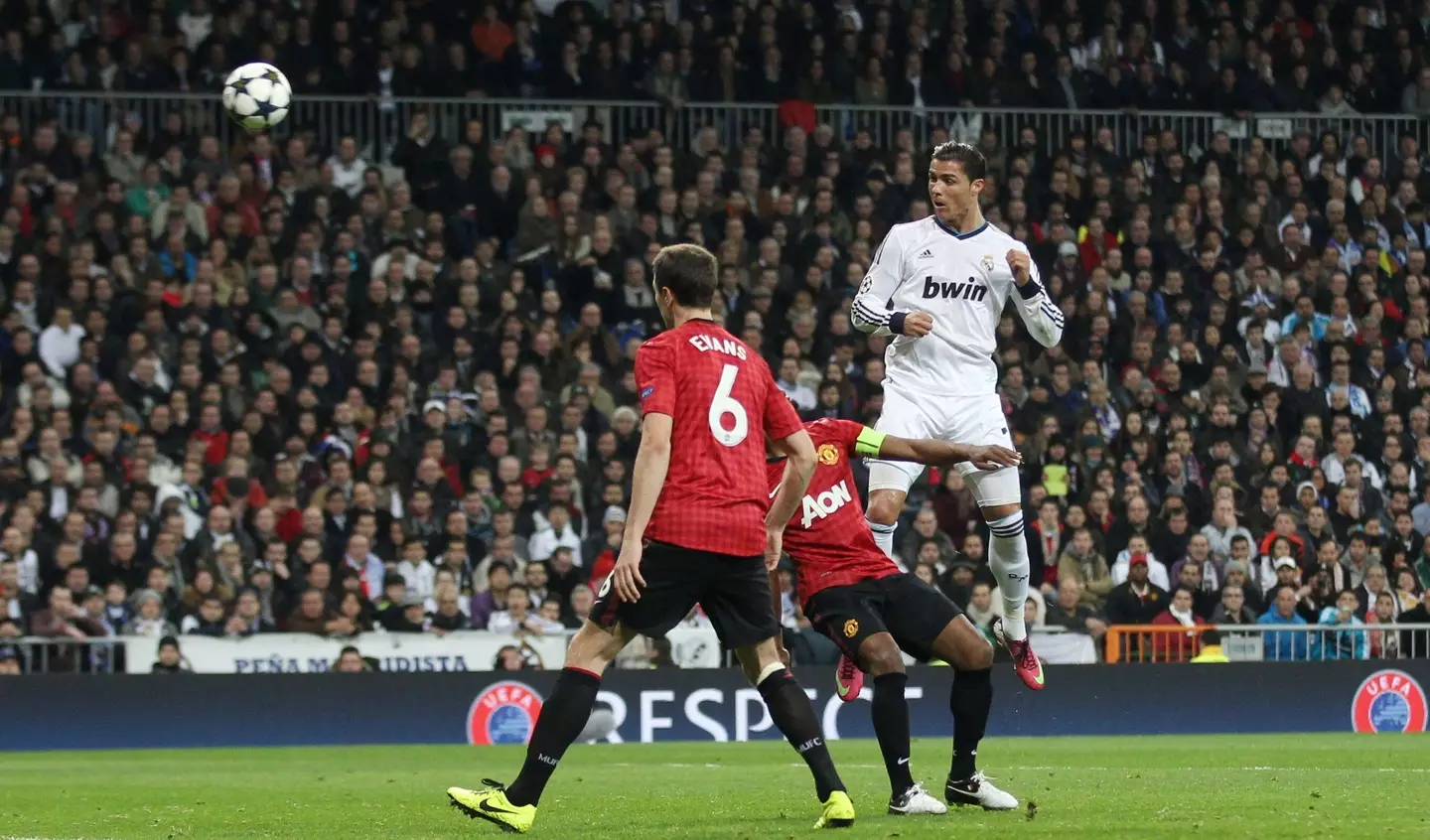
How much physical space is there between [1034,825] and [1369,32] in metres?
21.5

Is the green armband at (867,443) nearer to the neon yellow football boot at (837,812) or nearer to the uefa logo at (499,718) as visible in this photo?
the neon yellow football boot at (837,812)

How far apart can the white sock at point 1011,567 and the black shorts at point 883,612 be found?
1.80 metres

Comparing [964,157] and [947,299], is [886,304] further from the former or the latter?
[964,157]

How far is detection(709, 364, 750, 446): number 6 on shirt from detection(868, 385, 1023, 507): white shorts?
277 centimetres

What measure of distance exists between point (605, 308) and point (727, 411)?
47.0 ft

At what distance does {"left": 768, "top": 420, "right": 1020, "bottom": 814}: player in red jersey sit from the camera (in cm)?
888

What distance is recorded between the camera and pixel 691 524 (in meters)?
7.62

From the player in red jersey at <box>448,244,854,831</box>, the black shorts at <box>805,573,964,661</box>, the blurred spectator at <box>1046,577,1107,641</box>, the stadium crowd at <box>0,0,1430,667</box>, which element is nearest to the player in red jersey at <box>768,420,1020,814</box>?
the black shorts at <box>805,573,964,661</box>

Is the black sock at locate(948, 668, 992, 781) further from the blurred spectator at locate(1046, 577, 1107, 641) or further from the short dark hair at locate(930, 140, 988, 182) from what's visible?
the blurred spectator at locate(1046, 577, 1107, 641)

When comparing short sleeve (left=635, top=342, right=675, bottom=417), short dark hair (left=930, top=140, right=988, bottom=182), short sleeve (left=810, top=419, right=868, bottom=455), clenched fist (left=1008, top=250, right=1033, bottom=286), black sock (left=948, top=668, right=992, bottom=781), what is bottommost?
black sock (left=948, top=668, right=992, bottom=781)

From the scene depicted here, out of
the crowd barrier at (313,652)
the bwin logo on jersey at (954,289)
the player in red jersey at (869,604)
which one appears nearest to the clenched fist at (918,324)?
the bwin logo on jersey at (954,289)

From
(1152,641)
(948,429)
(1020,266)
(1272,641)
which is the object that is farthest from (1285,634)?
(1020,266)

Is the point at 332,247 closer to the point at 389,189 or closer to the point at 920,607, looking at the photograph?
the point at 389,189

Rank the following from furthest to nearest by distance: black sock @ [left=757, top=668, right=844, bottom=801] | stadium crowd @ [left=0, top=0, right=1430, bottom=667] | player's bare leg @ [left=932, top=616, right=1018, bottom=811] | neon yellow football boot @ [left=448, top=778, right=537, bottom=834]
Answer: stadium crowd @ [left=0, top=0, right=1430, bottom=667]
player's bare leg @ [left=932, top=616, right=1018, bottom=811]
black sock @ [left=757, top=668, right=844, bottom=801]
neon yellow football boot @ [left=448, top=778, right=537, bottom=834]
